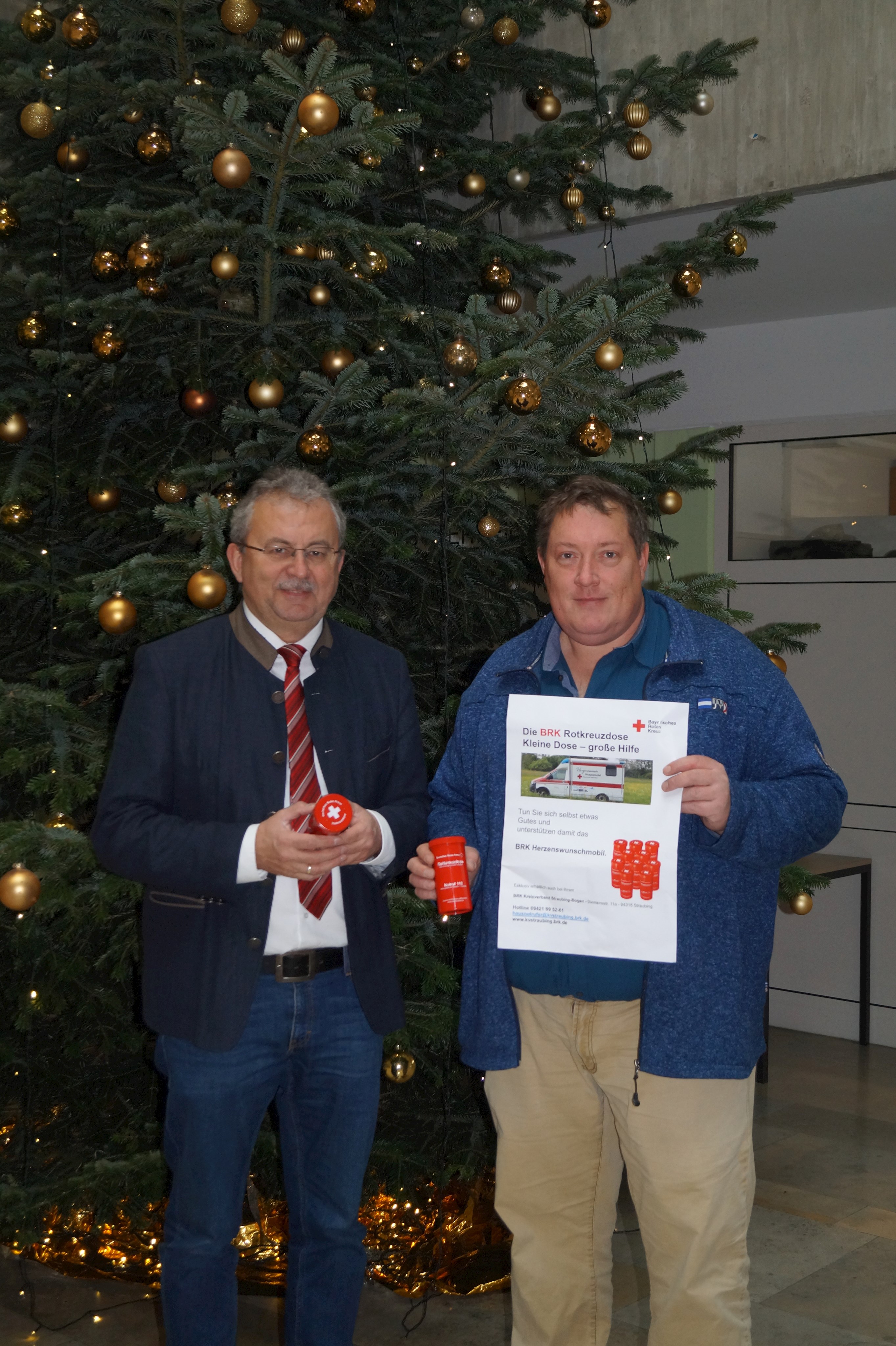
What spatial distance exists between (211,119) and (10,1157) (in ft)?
8.47

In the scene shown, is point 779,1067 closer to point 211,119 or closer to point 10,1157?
point 10,1157

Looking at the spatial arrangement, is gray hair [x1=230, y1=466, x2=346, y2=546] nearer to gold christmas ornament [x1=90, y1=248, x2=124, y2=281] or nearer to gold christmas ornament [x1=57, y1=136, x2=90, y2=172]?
gold christmas ornament [x1=90, y1=248, x2=124, y2=281]

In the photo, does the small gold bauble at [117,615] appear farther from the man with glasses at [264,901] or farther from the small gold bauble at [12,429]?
the small gold bauble at [12,429]

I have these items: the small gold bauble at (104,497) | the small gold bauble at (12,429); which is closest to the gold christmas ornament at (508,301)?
the small gold bauble at (104,497)

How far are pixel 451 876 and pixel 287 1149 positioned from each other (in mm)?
666

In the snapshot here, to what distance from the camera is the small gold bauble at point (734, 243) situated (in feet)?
9.96

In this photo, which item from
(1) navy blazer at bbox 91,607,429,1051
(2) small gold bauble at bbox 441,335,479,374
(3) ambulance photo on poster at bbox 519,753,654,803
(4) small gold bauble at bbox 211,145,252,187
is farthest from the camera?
(2) small gold bauble at bbox 441,335,479,374

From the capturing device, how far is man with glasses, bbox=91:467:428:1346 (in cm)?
195

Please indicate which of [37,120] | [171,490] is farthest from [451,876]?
[37,120]

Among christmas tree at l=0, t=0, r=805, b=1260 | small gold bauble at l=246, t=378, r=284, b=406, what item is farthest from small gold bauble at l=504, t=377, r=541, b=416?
small gold bauble at l=246, t=378, r=284, b=406

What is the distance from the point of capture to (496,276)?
3.25m

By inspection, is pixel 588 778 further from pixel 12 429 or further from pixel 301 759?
pixel 12 429

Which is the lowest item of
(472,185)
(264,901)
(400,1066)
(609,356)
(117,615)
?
(400,1066)

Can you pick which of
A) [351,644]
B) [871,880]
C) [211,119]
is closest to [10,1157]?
[351,644]
